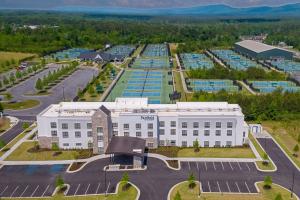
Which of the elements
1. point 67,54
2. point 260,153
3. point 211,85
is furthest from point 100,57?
point 260,153

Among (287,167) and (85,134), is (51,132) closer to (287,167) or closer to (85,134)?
(85,134)

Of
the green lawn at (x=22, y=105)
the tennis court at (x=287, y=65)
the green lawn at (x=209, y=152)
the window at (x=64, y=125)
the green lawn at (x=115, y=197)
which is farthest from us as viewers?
the tennis court at (x=287, y=65)

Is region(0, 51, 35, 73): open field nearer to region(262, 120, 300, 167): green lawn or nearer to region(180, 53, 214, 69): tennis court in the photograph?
region(180, 53, 214, 69): tennis court

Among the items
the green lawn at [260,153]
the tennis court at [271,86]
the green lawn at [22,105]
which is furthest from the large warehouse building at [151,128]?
the tennis court at [271,86]

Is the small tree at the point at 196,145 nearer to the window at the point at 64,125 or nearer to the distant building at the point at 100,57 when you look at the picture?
the window at the point at 64,125

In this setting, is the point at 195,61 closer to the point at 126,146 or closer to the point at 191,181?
the point at 126,146

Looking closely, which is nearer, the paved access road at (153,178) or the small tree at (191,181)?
the small tree at (191,181)

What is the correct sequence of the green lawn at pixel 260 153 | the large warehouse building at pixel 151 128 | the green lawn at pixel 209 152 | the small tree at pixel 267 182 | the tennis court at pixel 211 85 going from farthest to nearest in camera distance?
the tennis court at pixel 211 85 → the large warehouse building at pixel 151 128 → the green lawn at pixel 209 152 → the green lawn at pixel 260 153 → the small tree at pixel 267 182
